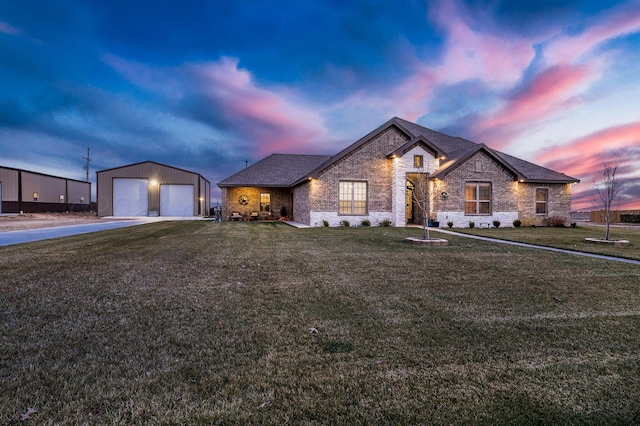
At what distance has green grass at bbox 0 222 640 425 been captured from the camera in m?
2.01

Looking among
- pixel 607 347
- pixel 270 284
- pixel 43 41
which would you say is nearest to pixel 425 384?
pixel 607 347

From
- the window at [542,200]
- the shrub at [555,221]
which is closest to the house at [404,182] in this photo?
the window at [542,200]

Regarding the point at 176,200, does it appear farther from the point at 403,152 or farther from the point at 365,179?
the point at 403,152

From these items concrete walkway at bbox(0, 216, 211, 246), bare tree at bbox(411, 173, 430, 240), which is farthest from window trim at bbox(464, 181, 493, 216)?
concrete walkway at bbox(0, 216, 211, 246)

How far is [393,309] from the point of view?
4031 mm

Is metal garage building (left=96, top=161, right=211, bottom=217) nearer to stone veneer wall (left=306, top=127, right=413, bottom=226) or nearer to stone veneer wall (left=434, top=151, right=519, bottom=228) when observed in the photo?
stone veneer wall (left=306, top=127, right=413, bottom=226)

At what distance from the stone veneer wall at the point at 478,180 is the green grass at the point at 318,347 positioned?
12.5 m

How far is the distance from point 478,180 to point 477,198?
1.14 metres

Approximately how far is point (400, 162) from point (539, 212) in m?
10.5

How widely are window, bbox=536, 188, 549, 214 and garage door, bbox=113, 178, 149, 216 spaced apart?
36.8 m

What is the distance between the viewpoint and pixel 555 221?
19.7 metres

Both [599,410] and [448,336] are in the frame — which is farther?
[448,336]

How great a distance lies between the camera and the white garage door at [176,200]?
34.0m

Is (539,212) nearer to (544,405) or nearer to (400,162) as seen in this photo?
(400,162)
